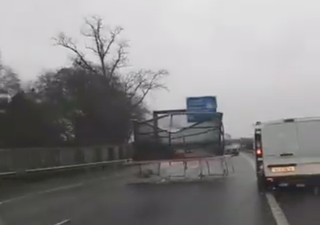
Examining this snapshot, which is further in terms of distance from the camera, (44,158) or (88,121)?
(88,121)

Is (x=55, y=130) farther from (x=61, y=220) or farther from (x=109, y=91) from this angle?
(x=61, y=220)

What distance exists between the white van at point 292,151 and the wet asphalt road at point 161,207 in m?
0.55

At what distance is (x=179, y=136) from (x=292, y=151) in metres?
13.2

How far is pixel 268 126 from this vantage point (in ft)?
66.1

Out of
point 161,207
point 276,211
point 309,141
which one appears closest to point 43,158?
point 309,141

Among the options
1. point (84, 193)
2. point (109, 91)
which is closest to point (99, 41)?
point (109, 91)

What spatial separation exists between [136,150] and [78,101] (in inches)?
1435

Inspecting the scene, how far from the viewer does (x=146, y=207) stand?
1683cm

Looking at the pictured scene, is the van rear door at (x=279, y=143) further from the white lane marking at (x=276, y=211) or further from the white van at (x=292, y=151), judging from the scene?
the white lane marking at (x=276, y=211)

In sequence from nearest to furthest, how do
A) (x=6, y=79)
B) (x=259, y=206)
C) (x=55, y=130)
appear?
1. (x=259, y=206)
2. (x=55, y=130)
3. (x=6, y=79)

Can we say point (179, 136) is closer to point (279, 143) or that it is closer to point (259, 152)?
point (259, 152)

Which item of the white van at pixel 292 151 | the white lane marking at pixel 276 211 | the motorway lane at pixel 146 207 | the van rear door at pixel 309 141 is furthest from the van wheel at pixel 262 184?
the white lane marking at pixel 276 211

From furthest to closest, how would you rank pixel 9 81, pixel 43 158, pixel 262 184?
pixel 9 81 < pixel 43 158 < pixel 262 184

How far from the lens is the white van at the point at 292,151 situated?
64.6 ft
